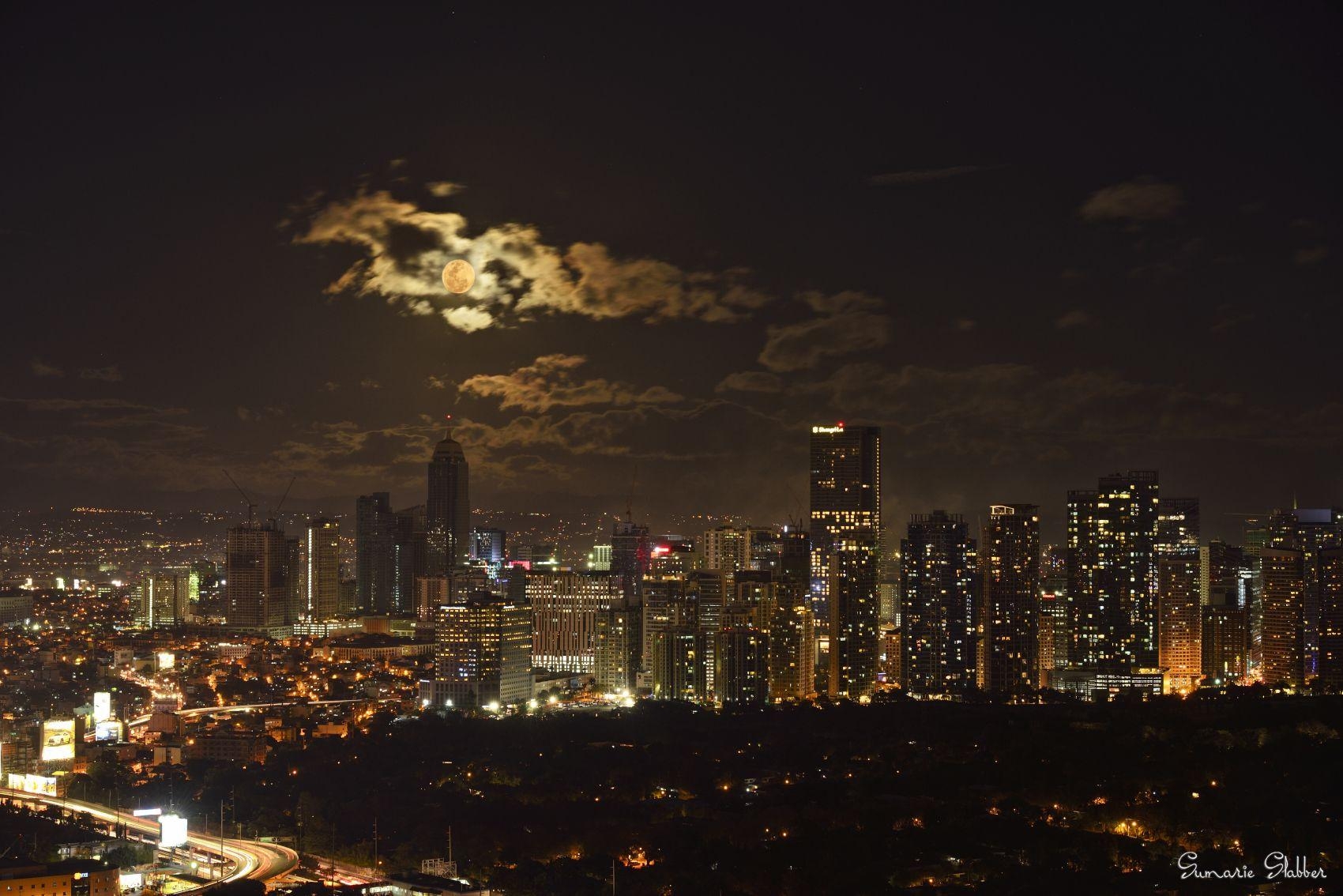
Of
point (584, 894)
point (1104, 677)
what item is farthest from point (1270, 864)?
point (1104, 677)

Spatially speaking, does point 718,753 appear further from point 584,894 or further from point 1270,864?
point 1270,864

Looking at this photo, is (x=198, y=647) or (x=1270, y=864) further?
(x=198, y=647)

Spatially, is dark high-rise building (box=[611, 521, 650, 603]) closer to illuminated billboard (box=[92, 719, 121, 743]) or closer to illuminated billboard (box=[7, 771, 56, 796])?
illuminated billboard (box=[92, 719, 121, 743])

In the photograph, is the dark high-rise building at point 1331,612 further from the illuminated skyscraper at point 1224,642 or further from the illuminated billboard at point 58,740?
the illuminated billboard at point 58,740

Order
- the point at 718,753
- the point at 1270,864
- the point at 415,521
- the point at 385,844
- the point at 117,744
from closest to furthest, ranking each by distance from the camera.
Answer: the point at 1270,864, the point at 385,844, the point at 718,753, the point at 117,744, the point at 415,521

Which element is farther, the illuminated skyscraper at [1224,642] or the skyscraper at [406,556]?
the skyscraper at [406,556]

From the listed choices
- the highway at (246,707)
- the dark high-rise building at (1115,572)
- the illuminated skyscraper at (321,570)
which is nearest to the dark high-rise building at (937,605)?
the dark high-rise building at (1115,572)

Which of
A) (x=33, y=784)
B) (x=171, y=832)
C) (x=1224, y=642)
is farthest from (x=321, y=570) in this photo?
(x=171, y=832)
